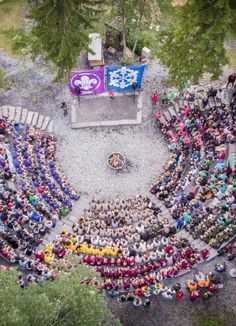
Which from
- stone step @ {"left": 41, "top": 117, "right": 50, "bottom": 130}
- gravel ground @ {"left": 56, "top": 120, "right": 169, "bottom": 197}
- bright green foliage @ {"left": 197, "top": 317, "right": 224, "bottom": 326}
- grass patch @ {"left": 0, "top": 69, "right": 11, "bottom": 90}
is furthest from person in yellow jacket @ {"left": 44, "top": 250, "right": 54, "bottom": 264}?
grass patch @ {"left": 0, "top": 69, "right": 11, "bottom": 90}

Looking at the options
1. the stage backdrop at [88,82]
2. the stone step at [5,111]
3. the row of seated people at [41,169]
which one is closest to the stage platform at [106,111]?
the stage backdrop at [88,82]

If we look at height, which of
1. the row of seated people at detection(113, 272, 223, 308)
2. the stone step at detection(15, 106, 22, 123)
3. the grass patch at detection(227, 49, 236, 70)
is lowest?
the row of seated people at detection(113, 272, 223, 308)

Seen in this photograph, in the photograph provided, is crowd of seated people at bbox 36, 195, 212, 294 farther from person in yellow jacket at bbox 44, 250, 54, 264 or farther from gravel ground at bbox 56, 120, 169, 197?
gravel ground at bbox 56, 120, 169, 197

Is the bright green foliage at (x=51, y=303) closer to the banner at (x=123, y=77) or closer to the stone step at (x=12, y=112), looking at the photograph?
the stone step at (x=12, y=112)

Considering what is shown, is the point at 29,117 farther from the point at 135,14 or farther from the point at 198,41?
the point at 198,41

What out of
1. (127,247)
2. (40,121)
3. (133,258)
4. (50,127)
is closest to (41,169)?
(50,127)
